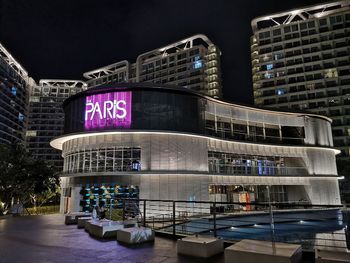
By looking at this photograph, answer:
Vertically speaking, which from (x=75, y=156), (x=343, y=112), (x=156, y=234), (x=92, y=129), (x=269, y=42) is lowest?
(x=156, y=234)

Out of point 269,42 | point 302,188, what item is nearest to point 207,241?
point 302,188

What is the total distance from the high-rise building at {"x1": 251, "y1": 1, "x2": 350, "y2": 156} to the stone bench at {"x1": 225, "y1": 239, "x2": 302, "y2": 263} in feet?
229

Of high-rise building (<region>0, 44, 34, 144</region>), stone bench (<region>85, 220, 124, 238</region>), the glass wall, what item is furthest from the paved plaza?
high-rise building (<region>0, 44, 34, 144</region>)

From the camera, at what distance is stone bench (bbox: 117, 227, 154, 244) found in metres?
7.83

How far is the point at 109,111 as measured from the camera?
26656 mm

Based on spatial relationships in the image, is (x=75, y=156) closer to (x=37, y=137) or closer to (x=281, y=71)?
(x=281, y=71)

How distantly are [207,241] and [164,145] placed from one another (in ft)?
67.3

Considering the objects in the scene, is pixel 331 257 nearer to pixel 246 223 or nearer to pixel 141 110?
pixel 141 110

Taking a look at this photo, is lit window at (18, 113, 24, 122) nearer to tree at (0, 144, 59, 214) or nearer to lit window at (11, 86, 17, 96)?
lit window at (11, 86, 17, 96)

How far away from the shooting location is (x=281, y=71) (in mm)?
73688

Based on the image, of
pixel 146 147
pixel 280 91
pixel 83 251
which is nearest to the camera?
pixel 83 251

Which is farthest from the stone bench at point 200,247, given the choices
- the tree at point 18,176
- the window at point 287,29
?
the window at point 287,29

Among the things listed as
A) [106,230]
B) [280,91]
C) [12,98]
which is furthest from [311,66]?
[12,98]

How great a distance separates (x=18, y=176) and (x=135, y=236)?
25.3 meters
